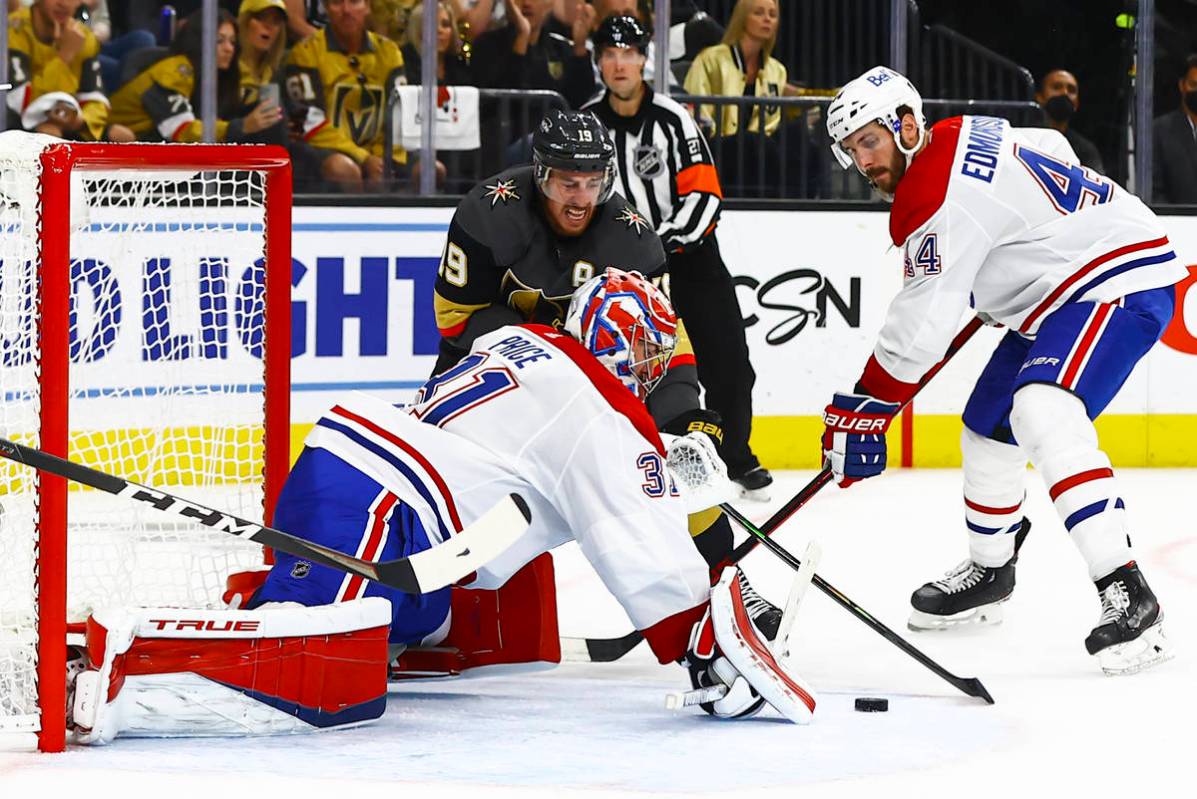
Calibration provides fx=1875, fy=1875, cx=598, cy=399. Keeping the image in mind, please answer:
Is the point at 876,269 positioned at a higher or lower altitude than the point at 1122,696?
higher

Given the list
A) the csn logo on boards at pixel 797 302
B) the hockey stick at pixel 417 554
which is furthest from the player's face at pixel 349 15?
the hockey stick at pixel 417 554

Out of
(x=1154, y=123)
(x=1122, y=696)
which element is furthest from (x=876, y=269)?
(x=1122, y=696)

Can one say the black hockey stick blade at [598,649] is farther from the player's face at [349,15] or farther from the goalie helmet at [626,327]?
the player's face at [349,15]

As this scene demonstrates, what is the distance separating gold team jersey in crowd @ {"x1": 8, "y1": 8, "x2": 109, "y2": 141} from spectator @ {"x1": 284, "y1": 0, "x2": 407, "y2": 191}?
0.52 meters

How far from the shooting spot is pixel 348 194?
5.16 m

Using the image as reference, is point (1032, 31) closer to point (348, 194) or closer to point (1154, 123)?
point (1154, 123)

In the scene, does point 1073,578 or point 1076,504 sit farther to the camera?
point 1073,578

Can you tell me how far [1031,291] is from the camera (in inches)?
127

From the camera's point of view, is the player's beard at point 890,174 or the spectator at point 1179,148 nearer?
the player's beard at point 890,174

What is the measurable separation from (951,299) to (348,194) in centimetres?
243

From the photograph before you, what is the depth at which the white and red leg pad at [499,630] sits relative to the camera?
2816mm

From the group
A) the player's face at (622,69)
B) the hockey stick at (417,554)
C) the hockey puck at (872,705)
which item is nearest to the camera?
the hockey stick at (417,554)

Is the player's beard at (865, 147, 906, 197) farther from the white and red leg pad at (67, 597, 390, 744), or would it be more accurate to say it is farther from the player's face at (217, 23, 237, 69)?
the player's face at (217, 23, 237, 69)

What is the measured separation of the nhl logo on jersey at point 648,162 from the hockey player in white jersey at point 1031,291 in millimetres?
1522
